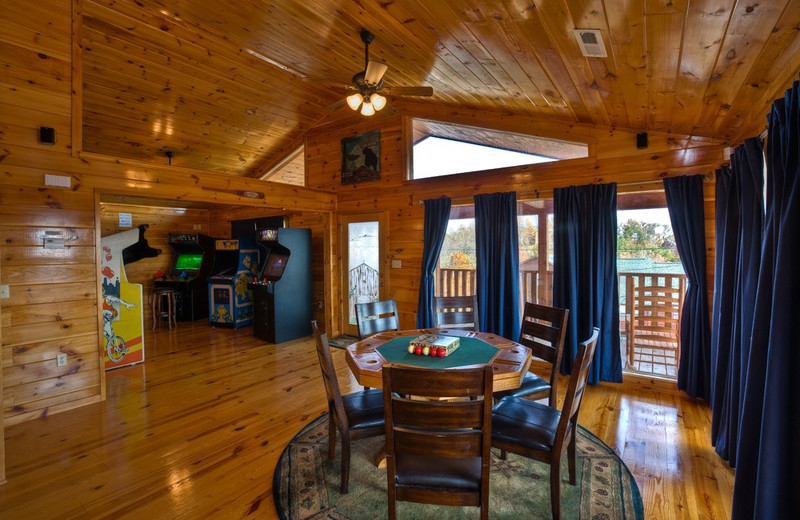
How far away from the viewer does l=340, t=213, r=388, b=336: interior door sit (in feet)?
18.1

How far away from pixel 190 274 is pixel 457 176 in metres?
5.78

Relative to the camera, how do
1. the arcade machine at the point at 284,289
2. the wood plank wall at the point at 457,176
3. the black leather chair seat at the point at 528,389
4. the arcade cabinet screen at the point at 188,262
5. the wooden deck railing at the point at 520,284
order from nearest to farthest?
the black leather chair seat at the point at 528,389, the wood plank wall at the point at 457,176, the wooden deck railing at the point at 520,284, the arcade machine at the point at 284,289, the arcade cabinet screen at the point at 188,262

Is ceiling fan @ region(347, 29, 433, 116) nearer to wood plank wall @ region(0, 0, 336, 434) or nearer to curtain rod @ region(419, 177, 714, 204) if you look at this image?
curtain rod @ region(419, 177, 714, 204)

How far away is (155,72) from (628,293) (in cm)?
604

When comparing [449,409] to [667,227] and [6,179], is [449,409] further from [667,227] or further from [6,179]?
[6,179]

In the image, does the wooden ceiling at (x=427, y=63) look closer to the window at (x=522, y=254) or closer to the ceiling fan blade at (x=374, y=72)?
the ceiling fan blade at (x=374, y=72)

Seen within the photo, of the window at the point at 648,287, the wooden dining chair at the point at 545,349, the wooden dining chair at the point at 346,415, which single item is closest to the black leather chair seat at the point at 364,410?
the wooden dining chair at the point at 346,415

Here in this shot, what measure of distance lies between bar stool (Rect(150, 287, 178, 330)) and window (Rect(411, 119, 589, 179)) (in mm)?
4975

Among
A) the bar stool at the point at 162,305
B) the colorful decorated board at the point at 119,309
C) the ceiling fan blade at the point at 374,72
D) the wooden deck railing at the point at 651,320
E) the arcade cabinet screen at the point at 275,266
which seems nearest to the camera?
the ceiling fan blade at the point at 374,72

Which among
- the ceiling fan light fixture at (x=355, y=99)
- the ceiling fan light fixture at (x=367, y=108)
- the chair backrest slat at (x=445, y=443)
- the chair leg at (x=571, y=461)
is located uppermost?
the ceiling fan light fixture at (x=355, y=99)

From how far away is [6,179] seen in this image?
9.85 ft

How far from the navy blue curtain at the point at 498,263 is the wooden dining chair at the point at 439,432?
2.73 m

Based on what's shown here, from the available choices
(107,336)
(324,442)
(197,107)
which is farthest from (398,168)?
(107,336)

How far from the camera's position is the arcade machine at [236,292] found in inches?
250
